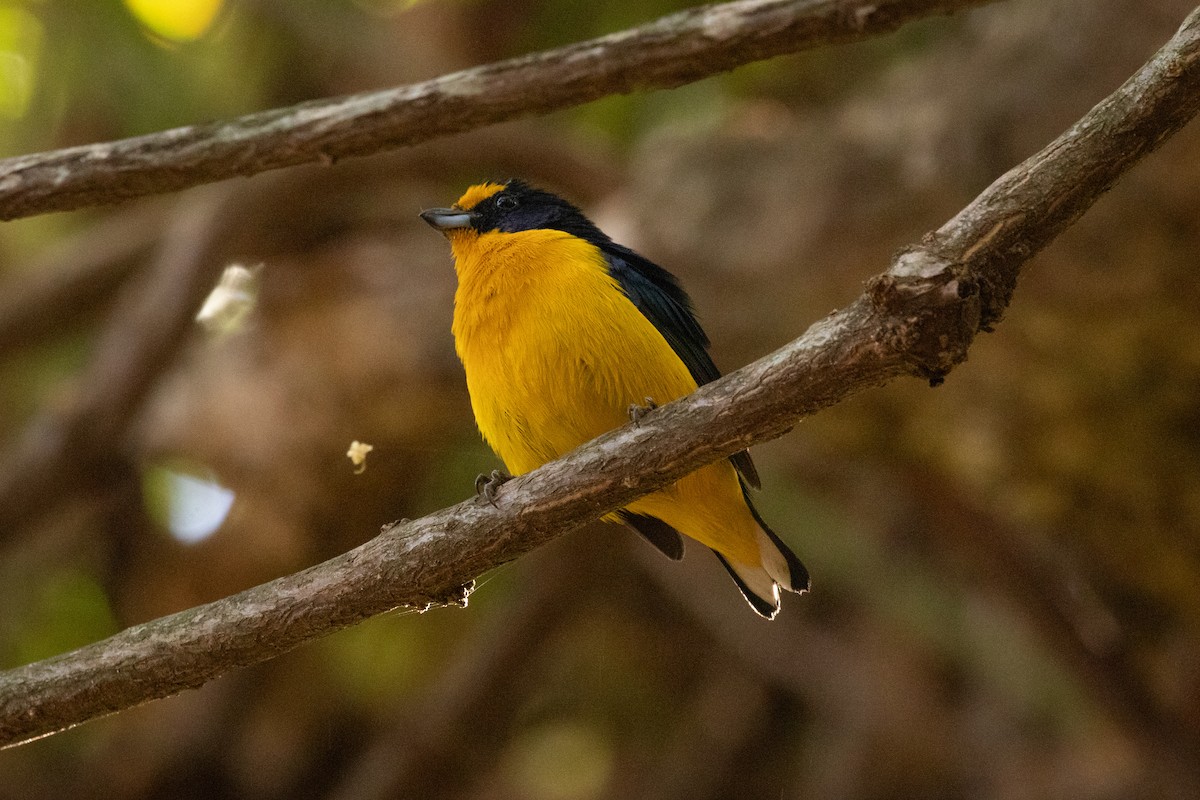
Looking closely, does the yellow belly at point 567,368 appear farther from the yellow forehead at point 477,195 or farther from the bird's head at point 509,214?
the yellow forehead at point 477,195

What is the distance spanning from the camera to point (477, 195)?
4.77 meters

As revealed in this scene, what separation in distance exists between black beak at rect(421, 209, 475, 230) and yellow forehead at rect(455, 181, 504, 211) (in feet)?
0.55

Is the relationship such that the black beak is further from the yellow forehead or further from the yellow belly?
the yellow belly

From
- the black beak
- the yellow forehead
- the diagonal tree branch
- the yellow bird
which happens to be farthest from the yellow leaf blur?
the diagonal tree branch

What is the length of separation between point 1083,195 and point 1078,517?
3975mm

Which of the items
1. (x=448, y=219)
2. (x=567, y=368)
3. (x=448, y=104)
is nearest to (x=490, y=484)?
(x=567, y=368)

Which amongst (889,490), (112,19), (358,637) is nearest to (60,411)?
(112,19)

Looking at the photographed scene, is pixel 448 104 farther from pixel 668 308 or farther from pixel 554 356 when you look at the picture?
pixel 668 308

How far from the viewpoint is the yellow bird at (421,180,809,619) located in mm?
3730

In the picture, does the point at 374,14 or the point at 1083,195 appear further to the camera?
the point at 374,14

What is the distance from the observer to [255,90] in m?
7.68

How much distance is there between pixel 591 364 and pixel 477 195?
4.36 ft

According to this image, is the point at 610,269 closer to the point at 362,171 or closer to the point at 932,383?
the point at 932,383

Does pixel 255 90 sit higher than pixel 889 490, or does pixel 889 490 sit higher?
pixel 255 90
